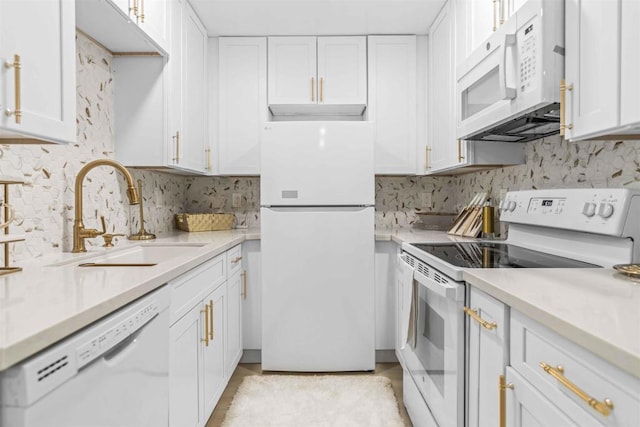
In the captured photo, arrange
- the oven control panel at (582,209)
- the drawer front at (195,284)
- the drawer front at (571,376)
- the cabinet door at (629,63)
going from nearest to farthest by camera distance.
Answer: the drawer front at (571,376) < the cabinet door at (629,63) < the oven control panel at (582,209) < the drawer front at (195,284)

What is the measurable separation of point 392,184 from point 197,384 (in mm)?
2135

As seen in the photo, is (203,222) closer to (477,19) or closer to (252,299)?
(252,299)

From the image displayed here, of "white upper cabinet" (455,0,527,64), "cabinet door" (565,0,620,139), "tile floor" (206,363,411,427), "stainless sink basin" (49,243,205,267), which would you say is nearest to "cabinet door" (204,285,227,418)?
"tile floor" (206,363,411,427)

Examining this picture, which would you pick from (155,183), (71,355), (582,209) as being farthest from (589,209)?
(155,183)

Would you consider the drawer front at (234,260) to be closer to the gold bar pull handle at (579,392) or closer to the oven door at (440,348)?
the oven door at (440,348)

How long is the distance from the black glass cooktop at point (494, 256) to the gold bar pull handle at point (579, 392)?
0.54 m

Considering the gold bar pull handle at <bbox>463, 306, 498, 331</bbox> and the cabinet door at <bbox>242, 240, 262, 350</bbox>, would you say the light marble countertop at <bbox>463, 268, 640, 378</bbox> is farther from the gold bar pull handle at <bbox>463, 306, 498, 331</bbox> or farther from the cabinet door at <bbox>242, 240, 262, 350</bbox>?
the cabinet door at <bbox>242, 240, 262, 350</bbox>

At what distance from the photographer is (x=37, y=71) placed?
1068 mm

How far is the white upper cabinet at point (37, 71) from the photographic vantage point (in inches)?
38.4

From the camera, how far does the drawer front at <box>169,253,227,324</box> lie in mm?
1385

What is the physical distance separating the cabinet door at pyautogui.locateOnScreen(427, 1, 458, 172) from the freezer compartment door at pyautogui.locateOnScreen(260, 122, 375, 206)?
0.48 metres

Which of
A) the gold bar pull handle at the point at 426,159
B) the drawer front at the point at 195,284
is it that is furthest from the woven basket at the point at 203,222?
the gold bar pull handle at the point at 426,159

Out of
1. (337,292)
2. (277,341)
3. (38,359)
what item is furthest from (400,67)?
(38,359)

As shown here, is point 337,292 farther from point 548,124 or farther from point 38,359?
point 38,359
